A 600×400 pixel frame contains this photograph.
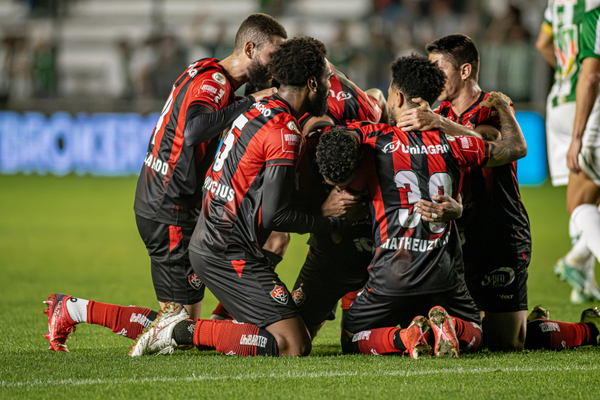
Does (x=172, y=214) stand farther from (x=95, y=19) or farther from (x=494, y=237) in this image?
(x=95, y=19)

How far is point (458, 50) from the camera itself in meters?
4.66

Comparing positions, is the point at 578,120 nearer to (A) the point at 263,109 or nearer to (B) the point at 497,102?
(B) the point at 497,102

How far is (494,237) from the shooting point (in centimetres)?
442

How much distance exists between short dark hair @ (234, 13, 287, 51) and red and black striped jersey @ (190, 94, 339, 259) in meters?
0.76

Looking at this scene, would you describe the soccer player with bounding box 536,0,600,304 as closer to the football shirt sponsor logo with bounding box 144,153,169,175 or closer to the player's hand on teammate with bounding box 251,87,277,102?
the player's hand on teammate with bounding box 251,87,277,102

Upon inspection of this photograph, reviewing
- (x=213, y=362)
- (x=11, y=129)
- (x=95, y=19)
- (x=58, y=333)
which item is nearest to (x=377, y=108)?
(x=213, y=362)

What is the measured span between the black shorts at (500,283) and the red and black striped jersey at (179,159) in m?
1.89

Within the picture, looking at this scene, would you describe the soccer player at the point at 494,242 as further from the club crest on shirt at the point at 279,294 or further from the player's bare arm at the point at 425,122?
the club crest on shirt at the point at 279,294

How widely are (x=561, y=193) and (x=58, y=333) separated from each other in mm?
11824

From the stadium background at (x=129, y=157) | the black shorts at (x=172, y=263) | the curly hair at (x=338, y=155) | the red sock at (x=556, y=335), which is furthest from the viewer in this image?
the black shorts at (x=172, y=263)

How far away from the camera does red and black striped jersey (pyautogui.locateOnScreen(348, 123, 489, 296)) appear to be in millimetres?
3906

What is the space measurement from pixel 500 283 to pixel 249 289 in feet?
5.08

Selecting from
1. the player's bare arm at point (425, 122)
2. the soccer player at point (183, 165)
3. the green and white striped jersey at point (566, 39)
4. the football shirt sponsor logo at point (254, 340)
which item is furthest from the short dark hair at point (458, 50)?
the football shirt sponsor logo at point (254, 340)

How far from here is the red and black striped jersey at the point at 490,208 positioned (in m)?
4.41
